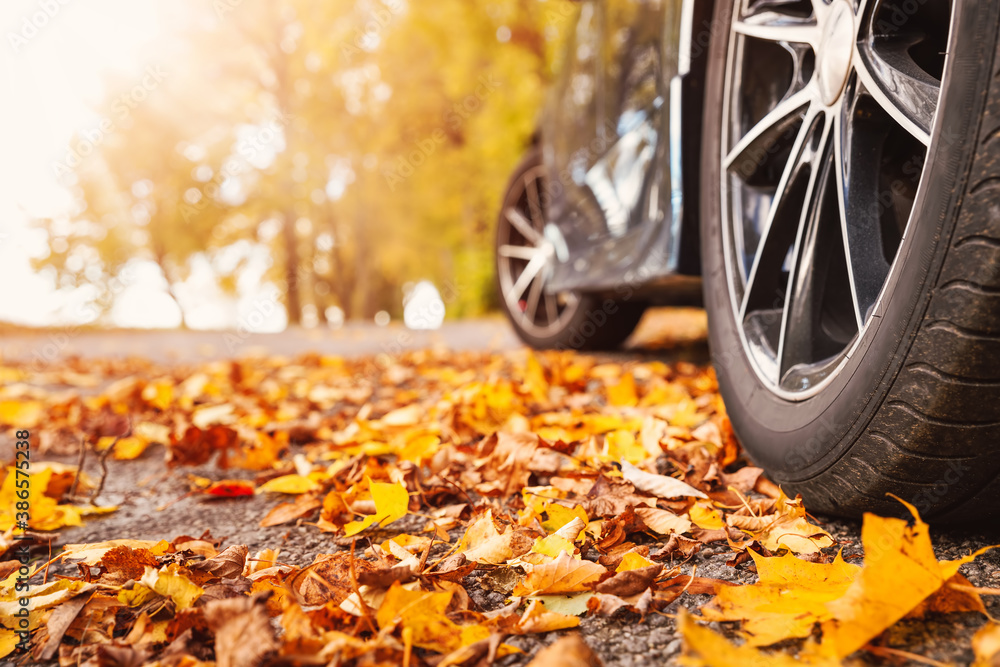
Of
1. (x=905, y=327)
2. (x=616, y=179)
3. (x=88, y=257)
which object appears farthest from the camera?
(x=88, y=257)

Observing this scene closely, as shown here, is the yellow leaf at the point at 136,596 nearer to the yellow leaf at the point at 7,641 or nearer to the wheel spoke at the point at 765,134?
the yellow leaf at the point at 7,641

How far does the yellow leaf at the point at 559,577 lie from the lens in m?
0.87

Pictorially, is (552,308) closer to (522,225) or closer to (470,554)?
(522,225)

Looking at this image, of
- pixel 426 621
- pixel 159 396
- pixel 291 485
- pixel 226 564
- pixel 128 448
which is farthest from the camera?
pixel 159 396

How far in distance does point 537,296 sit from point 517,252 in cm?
33

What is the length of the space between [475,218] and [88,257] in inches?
502

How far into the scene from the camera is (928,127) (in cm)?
91

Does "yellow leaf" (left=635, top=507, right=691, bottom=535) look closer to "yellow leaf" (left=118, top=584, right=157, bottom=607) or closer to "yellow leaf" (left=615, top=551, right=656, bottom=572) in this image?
"yellow leaf" (left=615, top=551, right=656, bottom=572)

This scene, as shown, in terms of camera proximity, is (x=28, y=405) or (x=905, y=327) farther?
(x=28, y=405)

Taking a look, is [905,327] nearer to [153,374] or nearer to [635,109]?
[635,109]

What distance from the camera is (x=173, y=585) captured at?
2.88ft

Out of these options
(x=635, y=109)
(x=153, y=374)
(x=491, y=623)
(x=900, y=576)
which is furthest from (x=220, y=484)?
(x=153, y=374)

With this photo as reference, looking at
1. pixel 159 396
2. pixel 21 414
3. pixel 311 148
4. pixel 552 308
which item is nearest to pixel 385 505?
pixel 159 396

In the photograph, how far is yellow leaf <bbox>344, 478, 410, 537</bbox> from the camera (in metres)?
1.08
